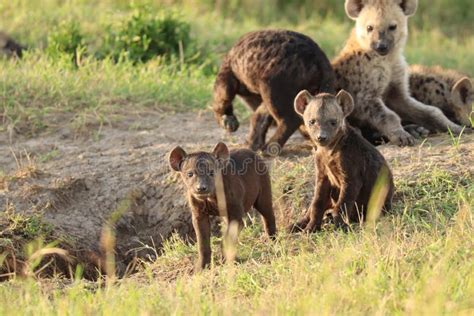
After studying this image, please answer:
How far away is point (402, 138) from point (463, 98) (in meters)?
1.07

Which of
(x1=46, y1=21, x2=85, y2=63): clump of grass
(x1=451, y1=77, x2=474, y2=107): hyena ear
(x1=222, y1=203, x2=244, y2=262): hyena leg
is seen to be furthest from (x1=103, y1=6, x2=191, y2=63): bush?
(x1=222, y1=203, x2=244, y2=262): hyena leg

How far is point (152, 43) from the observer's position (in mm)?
10500

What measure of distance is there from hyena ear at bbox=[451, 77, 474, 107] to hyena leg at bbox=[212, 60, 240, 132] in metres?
1.71

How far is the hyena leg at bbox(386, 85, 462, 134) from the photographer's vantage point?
8008 millimetres

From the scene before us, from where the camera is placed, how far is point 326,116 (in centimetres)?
620

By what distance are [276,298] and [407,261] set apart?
74 centimetres

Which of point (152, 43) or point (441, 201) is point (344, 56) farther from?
point (152, 43)

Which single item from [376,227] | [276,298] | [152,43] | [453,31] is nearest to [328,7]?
[453,31]

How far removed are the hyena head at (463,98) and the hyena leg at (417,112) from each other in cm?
26

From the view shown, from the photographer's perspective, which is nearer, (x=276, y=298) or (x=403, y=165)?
(x=276, y=298)

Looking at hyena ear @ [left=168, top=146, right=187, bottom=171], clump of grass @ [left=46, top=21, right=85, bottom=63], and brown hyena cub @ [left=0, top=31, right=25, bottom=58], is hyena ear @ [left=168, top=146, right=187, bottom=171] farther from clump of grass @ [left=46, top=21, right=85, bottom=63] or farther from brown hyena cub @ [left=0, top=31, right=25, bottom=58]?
brown hyena cub @ [left=0, top=31, right=25, bottom=58]

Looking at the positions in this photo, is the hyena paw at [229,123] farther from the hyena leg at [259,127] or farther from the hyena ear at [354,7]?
the hyena ear at [354,7]

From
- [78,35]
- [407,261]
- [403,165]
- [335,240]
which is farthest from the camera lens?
[78,35]

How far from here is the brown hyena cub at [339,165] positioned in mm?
6156
